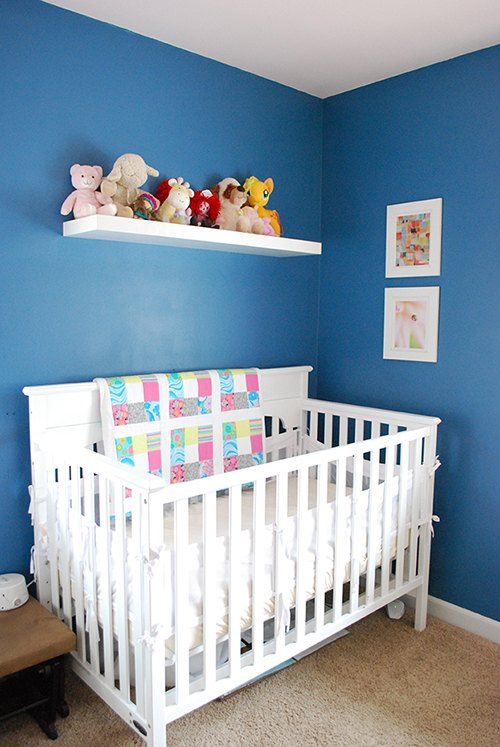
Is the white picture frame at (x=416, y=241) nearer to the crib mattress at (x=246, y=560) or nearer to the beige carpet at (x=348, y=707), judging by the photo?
the crib mattress at (x=246, y=560)

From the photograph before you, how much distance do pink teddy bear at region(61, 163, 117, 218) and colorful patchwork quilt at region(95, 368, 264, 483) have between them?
1.90 feet

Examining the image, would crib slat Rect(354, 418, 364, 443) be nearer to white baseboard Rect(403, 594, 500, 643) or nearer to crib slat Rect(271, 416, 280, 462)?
crib slat Rect(271, 416, 280, 462)

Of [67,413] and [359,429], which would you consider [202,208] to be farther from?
[359,429]

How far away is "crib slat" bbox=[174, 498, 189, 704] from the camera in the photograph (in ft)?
5.52

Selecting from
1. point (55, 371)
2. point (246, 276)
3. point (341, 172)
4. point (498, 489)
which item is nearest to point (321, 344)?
point (246, 276)

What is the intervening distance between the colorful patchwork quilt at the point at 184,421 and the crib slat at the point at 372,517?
594 millimetres

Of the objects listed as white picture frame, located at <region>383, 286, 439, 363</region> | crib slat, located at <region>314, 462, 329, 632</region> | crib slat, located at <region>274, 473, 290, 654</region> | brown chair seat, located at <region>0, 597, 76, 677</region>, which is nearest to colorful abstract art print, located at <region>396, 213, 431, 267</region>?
white picture frame, located at <region>383, 286, 439, 363</region>

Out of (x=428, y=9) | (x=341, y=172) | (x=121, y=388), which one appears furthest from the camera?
(x=341, y=172)

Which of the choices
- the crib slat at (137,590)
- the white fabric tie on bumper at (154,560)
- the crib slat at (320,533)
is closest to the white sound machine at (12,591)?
the crib slat at (137,590)

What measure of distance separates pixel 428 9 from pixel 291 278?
124 centimetres

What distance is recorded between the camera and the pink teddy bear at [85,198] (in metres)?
2.15

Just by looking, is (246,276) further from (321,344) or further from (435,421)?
(435,421)

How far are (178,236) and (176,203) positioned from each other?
0.56 ft

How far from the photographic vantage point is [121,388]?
2.29 m
